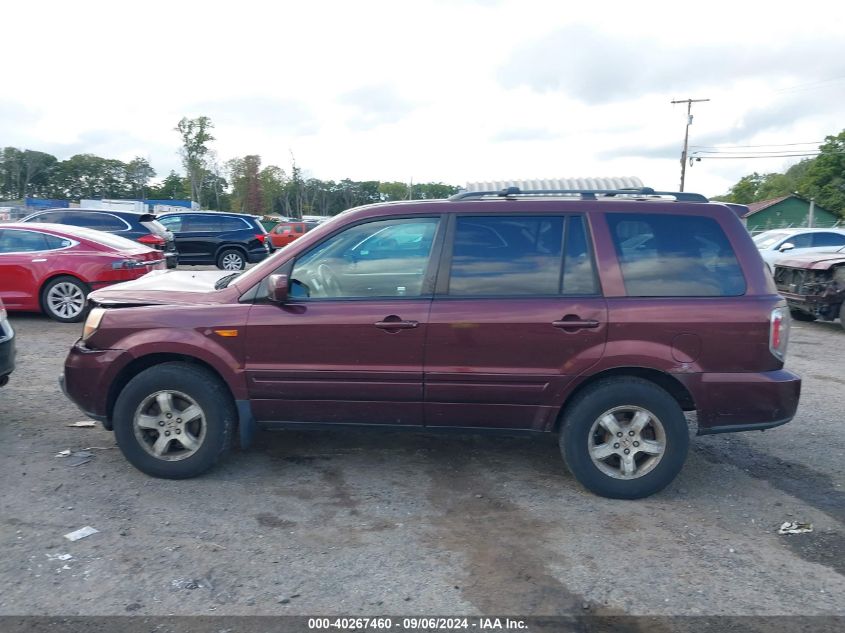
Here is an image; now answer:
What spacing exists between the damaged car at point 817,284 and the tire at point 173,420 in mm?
9753

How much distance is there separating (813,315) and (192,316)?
10494mm

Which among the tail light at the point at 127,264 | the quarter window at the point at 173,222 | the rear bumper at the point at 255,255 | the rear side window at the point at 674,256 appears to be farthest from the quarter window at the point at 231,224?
the rear side window at the point at 674,256

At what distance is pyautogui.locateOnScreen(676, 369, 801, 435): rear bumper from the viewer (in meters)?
4.23

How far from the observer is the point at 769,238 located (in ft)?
53.5

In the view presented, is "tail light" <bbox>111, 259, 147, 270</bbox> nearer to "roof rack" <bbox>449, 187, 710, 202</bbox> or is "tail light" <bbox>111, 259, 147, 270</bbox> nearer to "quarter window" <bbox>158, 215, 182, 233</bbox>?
"roof rack" <bbox>449, 187, 710, 202</bbox>

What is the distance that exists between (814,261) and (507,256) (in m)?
8.74

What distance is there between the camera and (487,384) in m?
4.31

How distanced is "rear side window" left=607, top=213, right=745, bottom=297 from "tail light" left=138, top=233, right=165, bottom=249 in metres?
12.4

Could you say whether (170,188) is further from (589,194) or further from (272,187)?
(589,194)

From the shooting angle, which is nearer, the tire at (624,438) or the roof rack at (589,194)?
the tire at (624,438)

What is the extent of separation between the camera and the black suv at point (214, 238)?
1900 centimetres

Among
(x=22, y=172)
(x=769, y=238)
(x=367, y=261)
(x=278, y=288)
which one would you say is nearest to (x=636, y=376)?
(x=367, y=261)

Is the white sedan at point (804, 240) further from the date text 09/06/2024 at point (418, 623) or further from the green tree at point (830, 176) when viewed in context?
the green tree at point (830, 176)

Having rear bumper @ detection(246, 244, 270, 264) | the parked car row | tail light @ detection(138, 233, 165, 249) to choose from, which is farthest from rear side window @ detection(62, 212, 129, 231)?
rear bumper @ detection(246, 244, 270, 264)
